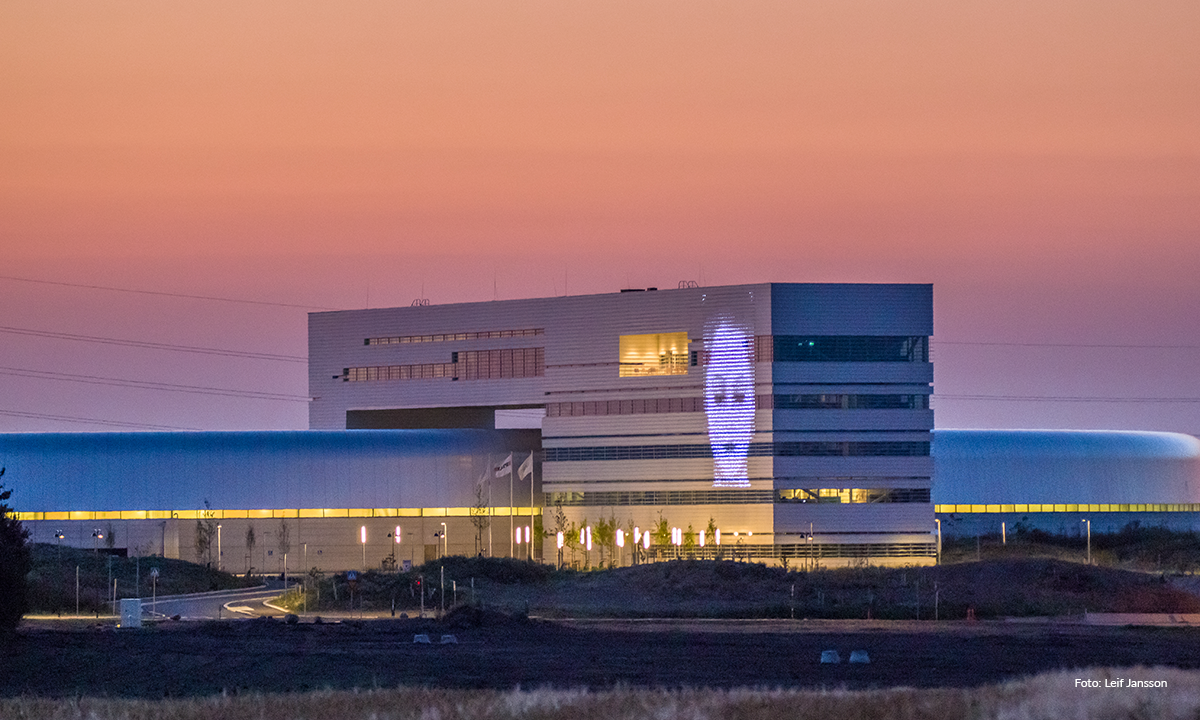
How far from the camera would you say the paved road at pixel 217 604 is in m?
73.4

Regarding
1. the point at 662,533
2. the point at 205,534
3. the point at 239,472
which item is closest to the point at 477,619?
the point at 662,533

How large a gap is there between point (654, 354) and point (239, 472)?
3396 cm

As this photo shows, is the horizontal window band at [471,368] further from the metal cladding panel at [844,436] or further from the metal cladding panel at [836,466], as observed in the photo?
the metal cladding panel at [836,466]

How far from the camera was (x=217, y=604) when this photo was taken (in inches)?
3219

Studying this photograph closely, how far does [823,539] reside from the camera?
11750 cm

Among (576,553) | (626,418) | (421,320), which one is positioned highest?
(421,320)

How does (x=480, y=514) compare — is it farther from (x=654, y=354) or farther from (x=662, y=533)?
(x=654, y=354)

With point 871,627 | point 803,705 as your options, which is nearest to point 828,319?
point 871,627

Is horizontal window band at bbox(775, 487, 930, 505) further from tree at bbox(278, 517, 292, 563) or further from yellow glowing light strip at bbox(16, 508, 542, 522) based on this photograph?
tree at bbox(278, 517, 292, 563)

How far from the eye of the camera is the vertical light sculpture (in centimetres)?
11838

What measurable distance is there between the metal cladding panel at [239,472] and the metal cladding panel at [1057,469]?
133 ft

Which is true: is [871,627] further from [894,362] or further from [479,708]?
[894,362]

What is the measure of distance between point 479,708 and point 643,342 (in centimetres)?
9469

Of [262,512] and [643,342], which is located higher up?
[643,342]
